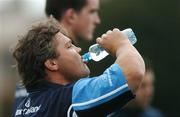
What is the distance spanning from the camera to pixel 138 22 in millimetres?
18562

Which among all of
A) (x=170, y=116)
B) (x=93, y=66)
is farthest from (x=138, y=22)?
(x=93, y=66)

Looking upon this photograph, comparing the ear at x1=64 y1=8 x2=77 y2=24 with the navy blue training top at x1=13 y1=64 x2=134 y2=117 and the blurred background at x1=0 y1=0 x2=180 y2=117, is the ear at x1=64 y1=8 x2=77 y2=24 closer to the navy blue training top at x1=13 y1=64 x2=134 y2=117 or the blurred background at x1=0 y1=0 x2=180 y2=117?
the navy blue training top at x1=13 y1=64 x2=134 y2=117

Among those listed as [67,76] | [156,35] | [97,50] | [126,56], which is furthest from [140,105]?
[156,35]

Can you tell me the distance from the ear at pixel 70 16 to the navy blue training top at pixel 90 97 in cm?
211

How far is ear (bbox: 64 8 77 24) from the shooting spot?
7.03 meters

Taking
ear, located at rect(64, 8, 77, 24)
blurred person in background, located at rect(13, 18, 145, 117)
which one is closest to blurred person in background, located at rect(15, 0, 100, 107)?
ear, located at rect(64, 8, 77, 24)

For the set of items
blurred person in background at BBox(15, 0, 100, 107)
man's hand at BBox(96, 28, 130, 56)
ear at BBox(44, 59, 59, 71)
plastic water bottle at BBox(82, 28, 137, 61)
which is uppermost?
man's hand at BBox(96, 28, 130, 56)

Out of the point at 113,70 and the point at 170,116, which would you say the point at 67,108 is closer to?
the point at 113,70

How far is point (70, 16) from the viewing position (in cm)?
706

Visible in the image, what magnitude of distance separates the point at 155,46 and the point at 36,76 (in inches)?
520

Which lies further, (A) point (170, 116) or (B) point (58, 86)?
(A) point (170, 116)

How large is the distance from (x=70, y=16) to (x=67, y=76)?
2.04 meters

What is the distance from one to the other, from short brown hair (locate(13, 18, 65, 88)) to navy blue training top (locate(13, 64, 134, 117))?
21 cm

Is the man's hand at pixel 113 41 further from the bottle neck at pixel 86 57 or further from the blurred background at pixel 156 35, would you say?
the blurred background at pixel 156 35
